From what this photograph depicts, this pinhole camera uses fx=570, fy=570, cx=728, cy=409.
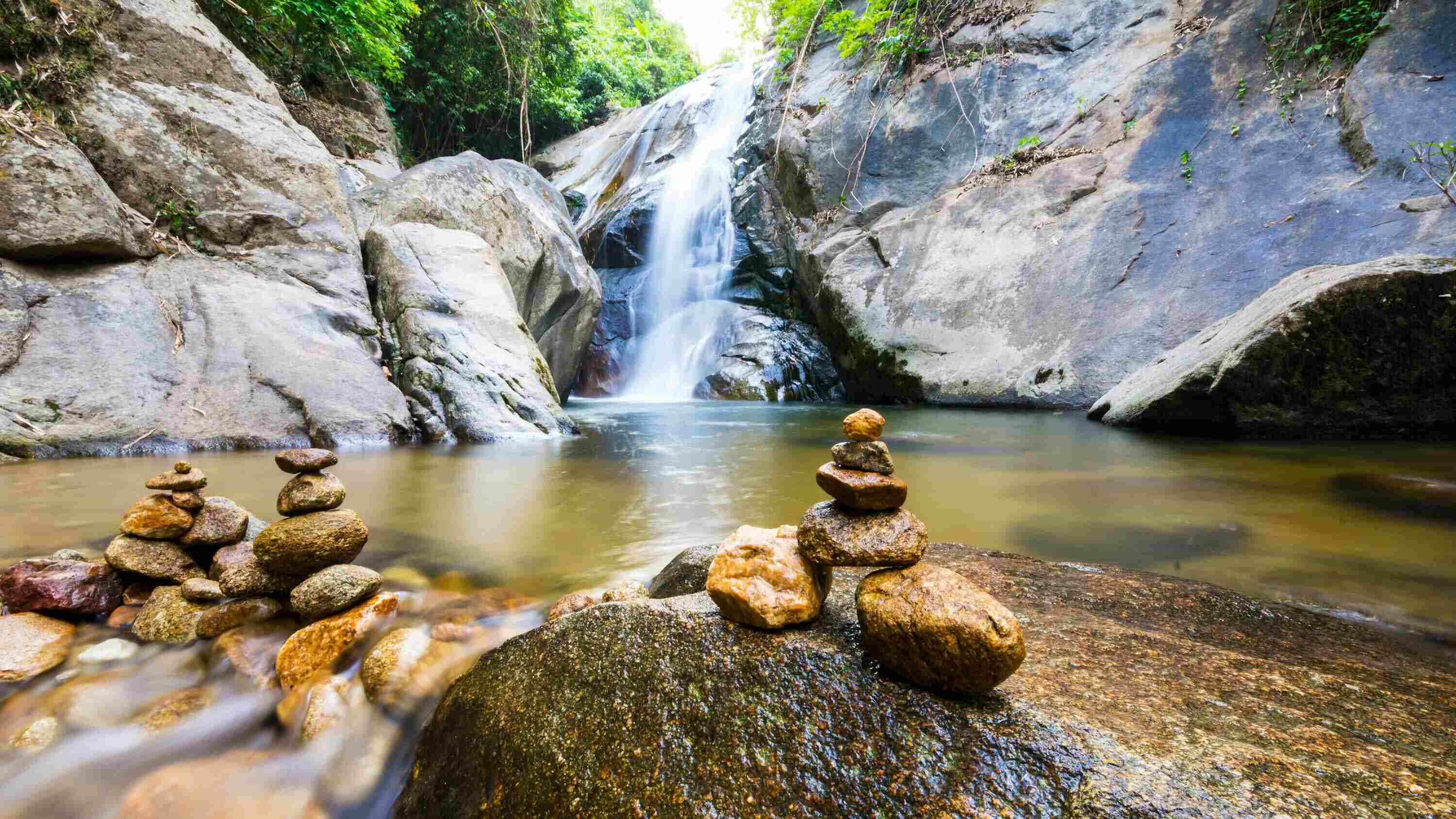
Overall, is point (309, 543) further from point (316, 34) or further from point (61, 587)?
point (316, 34)

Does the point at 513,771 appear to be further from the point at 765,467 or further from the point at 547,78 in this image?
the point at 547,78

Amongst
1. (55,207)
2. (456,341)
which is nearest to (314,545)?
(456,341)

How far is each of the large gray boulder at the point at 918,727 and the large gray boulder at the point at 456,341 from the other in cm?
508

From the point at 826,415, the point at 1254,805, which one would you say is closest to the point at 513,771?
the point at 1254,805

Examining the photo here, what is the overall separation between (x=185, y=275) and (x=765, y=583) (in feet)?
24.0

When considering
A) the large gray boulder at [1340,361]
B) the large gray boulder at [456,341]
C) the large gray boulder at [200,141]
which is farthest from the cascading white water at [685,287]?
the large gray boulder at [1340,361]

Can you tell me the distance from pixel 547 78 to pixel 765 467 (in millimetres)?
15599

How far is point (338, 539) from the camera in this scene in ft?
6.84

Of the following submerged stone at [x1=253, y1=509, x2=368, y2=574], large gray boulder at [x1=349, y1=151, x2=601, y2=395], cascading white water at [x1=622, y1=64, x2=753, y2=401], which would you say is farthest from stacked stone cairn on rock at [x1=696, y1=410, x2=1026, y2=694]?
cascading white water at [x1=622, y1=64, x2=753, y2=401]

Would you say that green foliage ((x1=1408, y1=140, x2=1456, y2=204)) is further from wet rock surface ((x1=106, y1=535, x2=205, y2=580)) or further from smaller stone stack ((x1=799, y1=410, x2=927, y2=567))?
wet rock surface ((x1=106, y1=535, x2=205, y2=580))

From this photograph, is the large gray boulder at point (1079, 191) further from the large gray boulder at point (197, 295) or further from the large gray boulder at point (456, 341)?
the large gray boulder at point (197, 295)

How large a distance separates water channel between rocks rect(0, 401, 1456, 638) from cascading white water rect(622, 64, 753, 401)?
785 centimetres

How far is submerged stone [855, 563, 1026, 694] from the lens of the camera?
100 centimetres

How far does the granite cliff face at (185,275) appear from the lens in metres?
4.67
